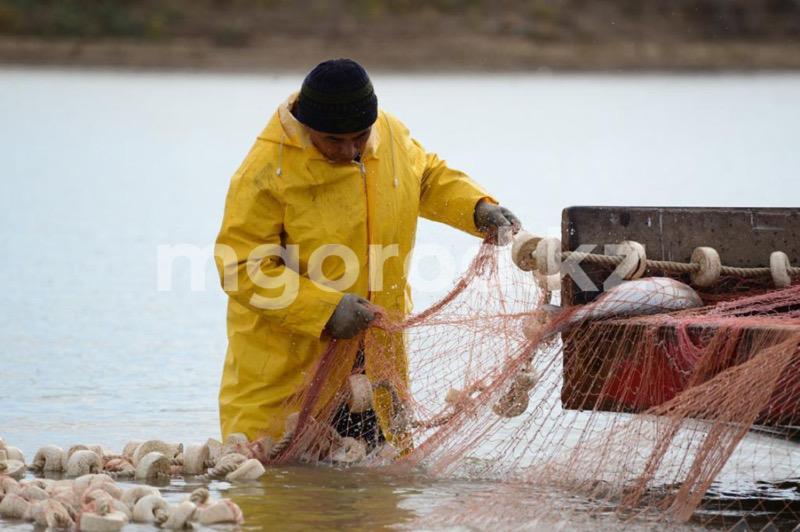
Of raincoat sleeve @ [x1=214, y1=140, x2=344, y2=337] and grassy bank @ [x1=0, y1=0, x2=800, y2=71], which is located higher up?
grassy bank @ [x1=0, y1=0, x2=800, y2=71]

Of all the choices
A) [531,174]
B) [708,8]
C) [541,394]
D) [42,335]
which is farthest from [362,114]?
[708,8]

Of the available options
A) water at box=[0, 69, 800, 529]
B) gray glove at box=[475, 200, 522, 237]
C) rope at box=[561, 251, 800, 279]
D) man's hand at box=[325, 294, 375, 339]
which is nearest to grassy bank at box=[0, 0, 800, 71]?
water at box=[0, 69, 800, 529]

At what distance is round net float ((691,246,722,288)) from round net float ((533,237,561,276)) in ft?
1.82

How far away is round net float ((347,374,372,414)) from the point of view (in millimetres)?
6211

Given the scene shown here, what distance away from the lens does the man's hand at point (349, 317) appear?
602 cm

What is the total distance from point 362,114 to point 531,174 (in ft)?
52.2

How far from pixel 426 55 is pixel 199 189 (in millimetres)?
13364

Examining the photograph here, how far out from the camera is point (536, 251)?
620 centimetres

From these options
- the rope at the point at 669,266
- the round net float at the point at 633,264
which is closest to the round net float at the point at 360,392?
the rope at the point at 669,266

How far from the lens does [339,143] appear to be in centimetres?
610

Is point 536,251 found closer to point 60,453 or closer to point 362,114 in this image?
point 362,114

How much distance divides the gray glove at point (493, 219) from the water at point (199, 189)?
99 cm

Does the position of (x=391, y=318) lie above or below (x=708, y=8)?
below

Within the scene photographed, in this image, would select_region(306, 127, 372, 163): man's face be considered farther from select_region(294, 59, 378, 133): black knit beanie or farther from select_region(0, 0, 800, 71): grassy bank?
select_region(0, 0, 800, 71): grassy bank
